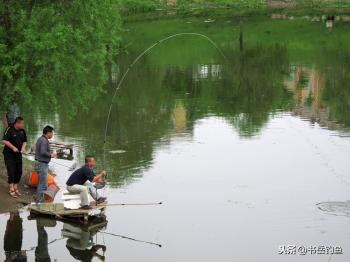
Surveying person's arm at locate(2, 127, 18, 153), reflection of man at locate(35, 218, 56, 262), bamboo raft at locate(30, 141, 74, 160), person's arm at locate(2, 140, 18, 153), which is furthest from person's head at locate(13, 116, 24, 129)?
bamboo raft at locate(30, 141, 74, 160)

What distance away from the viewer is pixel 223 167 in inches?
939

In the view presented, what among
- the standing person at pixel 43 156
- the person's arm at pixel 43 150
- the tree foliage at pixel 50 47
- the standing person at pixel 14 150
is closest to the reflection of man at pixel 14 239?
the standing person at pixel 43 156

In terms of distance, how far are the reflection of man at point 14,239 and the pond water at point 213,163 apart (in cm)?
5

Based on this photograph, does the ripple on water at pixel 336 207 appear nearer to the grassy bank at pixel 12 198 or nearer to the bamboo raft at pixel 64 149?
the grassy bank at pixel 12 198

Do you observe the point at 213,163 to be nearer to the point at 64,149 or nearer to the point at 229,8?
the point at 64,149

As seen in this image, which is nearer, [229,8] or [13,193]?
[13,193]

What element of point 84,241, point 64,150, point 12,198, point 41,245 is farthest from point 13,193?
point 64,150

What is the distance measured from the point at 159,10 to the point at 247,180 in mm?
65958

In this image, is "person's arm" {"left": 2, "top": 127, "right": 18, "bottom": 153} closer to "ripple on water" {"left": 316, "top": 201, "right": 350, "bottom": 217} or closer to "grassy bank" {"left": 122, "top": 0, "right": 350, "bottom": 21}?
"ripple on water" {"left": 316, "top": 201, "right": 350, "bottom": 217}

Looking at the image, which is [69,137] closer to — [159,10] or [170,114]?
[170,114]

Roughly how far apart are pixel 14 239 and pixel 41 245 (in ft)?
2.20

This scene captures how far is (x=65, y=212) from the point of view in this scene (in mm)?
17375

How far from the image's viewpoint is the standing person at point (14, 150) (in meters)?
18.6

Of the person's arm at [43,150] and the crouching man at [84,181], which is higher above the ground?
the person's arm at [43,150]
